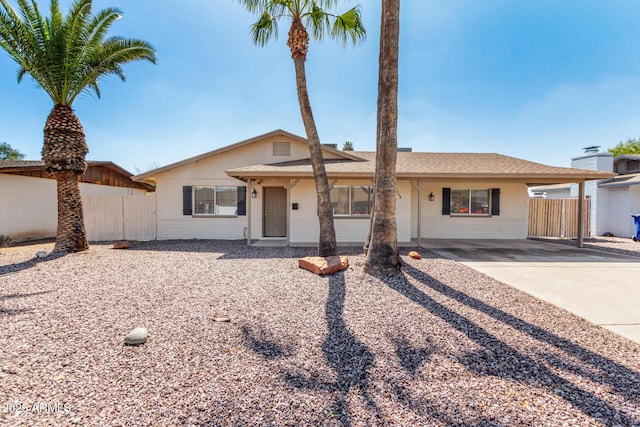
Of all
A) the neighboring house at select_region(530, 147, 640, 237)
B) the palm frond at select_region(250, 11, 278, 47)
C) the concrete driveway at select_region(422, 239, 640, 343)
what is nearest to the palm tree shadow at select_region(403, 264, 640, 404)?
the concrete driveway at select_region(422, 239, 640, 343)

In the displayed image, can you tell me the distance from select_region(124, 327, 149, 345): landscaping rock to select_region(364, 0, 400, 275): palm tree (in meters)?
4.20

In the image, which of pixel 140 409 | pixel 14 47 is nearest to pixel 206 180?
pixel 14 47

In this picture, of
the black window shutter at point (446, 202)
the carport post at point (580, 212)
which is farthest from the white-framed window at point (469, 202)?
the carport post at point (580, 212)

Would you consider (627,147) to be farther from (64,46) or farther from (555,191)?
(64,46)

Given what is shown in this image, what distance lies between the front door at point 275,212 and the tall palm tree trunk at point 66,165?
6.09 metres

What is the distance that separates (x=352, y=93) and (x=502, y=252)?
28.4ft

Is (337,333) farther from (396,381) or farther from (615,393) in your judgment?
(615,393)

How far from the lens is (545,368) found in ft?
8.56

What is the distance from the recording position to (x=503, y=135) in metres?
15.0

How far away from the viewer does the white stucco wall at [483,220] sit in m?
11.8

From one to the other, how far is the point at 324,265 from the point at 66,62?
9454mm

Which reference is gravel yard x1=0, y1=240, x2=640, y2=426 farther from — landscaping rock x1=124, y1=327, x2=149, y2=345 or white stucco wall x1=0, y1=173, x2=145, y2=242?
white stucco wall x1=0, y1=173, x2=145, y2=242

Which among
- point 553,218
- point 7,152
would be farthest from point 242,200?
point 7,152

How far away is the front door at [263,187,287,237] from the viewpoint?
38.2ft
